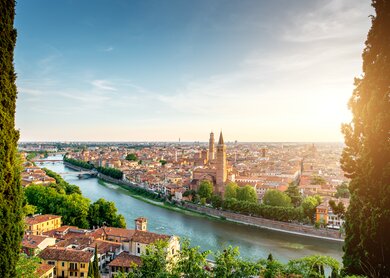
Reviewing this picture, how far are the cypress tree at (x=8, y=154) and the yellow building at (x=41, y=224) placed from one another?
13.6 metres

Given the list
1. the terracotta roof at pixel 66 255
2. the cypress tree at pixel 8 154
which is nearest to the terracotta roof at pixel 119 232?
the terracotta roof at pixel 66 255

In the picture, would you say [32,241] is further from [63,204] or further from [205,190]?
[205,190]

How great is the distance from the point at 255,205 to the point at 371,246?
20.2 metres

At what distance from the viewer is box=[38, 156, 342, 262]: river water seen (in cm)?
1716

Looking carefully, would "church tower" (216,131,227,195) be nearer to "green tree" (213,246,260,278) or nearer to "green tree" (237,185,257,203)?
"green tree" (237,185,257,203)

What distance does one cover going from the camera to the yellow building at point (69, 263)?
39.7ft

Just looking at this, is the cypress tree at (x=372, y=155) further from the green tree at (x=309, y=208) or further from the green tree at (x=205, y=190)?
the green tree at (x=205, y=190)

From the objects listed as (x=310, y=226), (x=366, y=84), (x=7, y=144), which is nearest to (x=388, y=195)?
Result: (x=366, y=84)

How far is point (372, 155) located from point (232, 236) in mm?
16753

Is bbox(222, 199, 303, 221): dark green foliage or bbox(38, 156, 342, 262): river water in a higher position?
bbox(222, 199, 303, 221): dark green foliage

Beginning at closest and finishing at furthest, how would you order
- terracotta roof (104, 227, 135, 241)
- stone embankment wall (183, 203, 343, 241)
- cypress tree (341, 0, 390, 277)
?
cypress tree (341, 0, 390, 277)
terracotta roof (104, 227, 135, 241)
stone embankment wall (183, 203, 343, 241)

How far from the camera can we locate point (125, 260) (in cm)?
1245

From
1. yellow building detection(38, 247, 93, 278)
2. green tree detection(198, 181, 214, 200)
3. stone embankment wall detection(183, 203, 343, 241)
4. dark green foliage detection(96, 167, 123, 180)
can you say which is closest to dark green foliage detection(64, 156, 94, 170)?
dark green foliage detection(96, 167, 123, 180)

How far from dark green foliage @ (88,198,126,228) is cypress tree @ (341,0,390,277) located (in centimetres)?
1613
